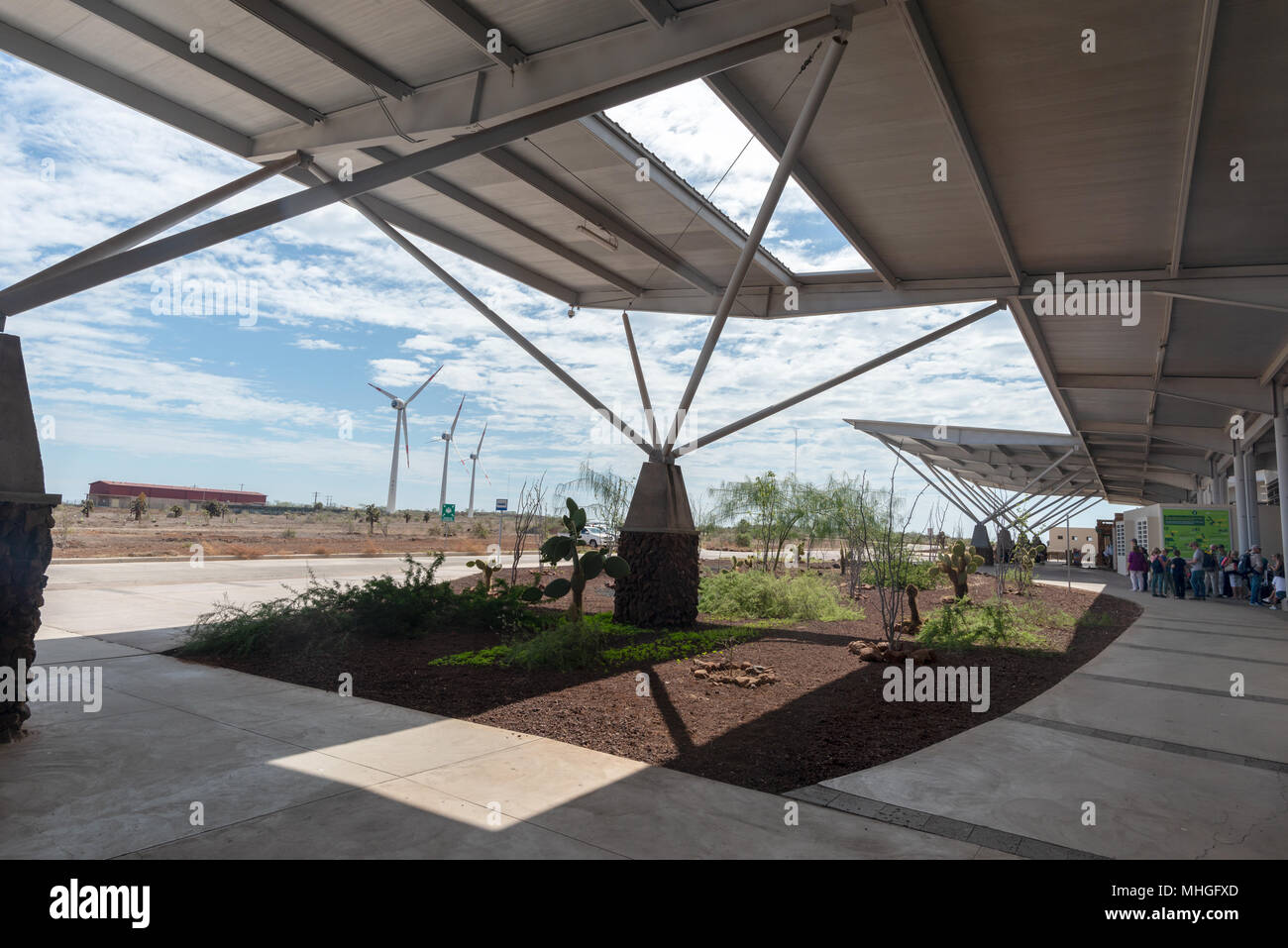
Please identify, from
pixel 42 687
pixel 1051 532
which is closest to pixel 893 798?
pixel 42 687

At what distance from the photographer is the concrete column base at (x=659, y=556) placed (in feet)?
38.1

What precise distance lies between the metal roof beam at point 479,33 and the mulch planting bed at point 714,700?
22.1 ft

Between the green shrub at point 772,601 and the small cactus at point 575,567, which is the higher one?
the small cactus at point 575,567

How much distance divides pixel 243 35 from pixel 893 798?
31.2ft

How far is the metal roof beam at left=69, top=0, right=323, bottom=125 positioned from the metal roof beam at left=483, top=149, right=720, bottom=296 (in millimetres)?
2488

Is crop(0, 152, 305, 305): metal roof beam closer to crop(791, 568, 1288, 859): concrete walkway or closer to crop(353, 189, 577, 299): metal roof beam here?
crop(353, 189, 577, 299): metal roof beam

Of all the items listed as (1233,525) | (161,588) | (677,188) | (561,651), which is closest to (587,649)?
(561,651)

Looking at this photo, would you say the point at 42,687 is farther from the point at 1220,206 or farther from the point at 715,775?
the point at 1220,206

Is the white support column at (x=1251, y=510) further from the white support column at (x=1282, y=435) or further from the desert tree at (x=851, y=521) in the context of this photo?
the desert tree at (x=851, y=521)

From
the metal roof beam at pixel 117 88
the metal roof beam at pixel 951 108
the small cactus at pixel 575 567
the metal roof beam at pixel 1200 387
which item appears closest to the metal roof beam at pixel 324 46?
the metal roof beam at pixel 117 88

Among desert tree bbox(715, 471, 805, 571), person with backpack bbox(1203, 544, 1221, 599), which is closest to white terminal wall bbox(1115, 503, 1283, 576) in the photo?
person with backpack bbox(1203, 544, 1221, 599)

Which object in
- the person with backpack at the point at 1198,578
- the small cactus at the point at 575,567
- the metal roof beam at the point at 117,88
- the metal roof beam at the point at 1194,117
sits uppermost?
the metal roof beam at the point at 117,88

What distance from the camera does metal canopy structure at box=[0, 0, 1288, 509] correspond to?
290 inches

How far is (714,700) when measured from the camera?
6.99 metres
